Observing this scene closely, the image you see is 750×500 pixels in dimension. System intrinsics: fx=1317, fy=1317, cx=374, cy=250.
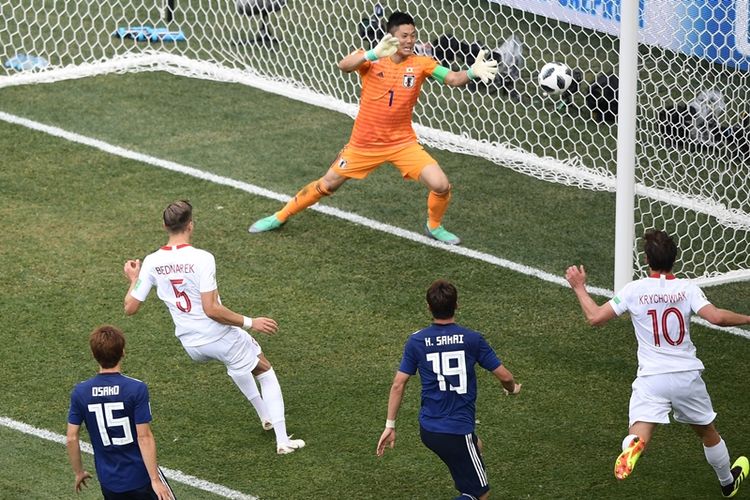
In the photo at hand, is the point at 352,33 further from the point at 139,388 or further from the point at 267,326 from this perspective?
the point at 139,388

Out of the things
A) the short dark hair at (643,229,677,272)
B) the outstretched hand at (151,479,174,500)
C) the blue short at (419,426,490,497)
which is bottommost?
the outstretched hand at (151,479,174,500)

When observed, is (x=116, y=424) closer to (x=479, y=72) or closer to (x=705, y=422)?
(x=705, y=422)

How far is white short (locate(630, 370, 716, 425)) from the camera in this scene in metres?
7.49

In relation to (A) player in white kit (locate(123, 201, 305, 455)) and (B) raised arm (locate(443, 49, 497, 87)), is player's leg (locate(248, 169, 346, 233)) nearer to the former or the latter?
(B) raised arm (locate(443, 49, 497, 87))

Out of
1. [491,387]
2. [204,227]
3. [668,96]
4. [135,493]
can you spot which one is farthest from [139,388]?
[668,96]

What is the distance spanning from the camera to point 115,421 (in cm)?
669

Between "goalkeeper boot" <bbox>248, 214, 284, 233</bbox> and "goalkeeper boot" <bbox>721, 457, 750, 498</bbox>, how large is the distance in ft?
16.6

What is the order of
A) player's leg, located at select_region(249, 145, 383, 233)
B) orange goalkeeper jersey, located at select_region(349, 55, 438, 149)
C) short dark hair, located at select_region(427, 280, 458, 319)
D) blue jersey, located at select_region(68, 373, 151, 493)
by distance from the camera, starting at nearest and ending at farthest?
blue jersey, located at select_region(68, 373, 151, 493) < short dark hair, located at select_region(427, 280, 458, 319) < orange goalkeeper jersey, located at select_region(349, 55, 438, 149) < player's leg, located at select_region(249, 145, 383, 233)

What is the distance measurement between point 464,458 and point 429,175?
438 centimetres

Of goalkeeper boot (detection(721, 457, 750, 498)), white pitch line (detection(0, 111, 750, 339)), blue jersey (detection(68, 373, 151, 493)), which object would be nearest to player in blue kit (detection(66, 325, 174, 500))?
blue jersey (detection(68, 373, 151, 493))

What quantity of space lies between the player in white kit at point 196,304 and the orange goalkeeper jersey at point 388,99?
3393 millimetres

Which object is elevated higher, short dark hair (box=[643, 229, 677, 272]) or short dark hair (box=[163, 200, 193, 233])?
short dark hair (box=[643, 229, 677, 272])

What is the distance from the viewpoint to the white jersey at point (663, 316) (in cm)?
739

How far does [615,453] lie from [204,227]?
4.78 m
